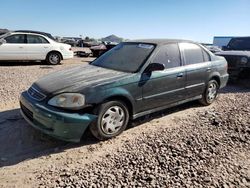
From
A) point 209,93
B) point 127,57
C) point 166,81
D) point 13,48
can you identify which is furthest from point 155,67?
point 13,48

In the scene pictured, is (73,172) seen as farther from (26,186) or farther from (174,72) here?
(174,72)

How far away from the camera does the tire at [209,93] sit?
6.04 meters

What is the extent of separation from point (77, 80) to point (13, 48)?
8414mm

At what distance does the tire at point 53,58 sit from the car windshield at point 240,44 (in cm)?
778

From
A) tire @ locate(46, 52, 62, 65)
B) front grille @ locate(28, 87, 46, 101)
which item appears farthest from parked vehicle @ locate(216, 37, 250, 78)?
tire @ locate(46, 52, 62, 65)

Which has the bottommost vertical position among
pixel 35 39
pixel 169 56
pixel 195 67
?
pixel 195 67

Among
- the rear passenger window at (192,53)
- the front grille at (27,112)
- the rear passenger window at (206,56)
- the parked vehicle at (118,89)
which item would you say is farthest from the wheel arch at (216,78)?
the front grille at (27,112)

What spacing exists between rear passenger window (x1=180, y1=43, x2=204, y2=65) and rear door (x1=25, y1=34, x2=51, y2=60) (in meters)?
8.10

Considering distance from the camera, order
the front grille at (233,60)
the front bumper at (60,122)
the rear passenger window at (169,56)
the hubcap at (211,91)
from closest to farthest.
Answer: the front bumper at (60,122) < the rear passenger window at (169,56) < the hubcap at (211,91) < the front grille at (233,60)

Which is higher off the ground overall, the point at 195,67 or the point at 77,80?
the point at 195,67

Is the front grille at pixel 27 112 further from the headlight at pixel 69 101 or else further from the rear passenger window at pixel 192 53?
the rear passenger window at pixel 192 53

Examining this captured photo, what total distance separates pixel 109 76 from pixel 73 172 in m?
1.68

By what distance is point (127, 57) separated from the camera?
503 cm

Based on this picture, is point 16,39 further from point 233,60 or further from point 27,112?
point 233,60
